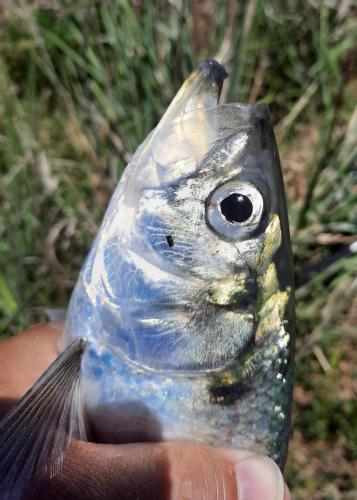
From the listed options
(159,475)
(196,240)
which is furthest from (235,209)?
(159,475)

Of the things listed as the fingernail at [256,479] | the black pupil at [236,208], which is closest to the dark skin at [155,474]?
the fingernail at [256,479]

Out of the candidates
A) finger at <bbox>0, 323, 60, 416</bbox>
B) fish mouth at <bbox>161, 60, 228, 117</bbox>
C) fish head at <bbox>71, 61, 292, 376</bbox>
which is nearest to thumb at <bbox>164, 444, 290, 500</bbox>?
fish head at <bbox>71, 61, 292, 376</bbox>

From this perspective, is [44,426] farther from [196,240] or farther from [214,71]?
[214,71]

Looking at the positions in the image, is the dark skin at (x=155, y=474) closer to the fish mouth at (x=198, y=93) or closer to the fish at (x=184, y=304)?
the fish at (x=184, y=304)

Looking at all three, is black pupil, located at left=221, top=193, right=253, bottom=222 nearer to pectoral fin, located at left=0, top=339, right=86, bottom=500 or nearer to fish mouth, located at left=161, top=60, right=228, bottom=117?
fish mouth, located at left=161, top=60, right=228, bottom=117

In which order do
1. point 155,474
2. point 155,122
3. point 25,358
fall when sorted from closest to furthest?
point 155,474
point 25,358
point 155,122

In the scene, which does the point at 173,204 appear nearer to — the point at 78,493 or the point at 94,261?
the point at 94,261
